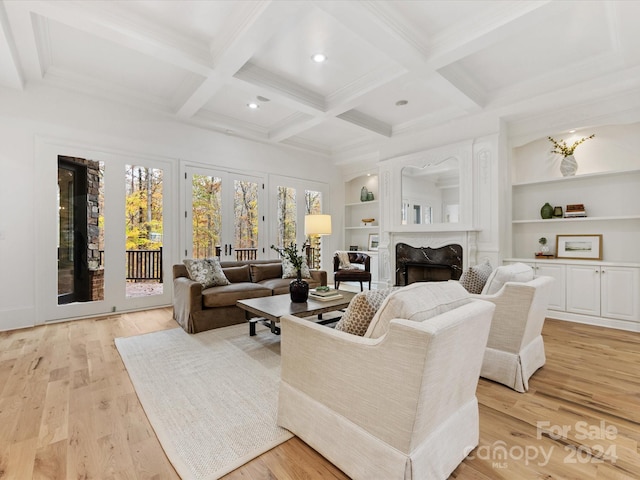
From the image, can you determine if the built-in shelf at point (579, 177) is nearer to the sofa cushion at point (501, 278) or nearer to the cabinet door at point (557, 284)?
the cabinet door at point (557, 284)

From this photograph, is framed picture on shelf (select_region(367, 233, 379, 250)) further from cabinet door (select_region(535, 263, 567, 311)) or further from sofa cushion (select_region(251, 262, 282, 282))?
cabinet door (select_region(535, 263, 567, 311))

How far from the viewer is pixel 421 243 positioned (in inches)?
209

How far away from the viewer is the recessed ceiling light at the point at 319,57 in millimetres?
3377

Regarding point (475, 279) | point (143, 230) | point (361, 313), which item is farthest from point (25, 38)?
point (475, 279)

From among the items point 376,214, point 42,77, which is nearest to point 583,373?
point 376,214

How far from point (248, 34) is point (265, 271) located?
9.74ft

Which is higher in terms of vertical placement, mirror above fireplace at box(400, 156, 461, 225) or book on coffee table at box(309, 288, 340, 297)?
mirror above fireplace at box(400, 156, 461, 225)

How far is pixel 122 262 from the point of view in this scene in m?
4.41

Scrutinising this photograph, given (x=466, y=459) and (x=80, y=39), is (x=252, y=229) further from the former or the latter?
(x=466, y=459)

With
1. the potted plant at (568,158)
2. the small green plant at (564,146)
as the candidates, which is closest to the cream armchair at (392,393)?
the potted plant at (568,158)

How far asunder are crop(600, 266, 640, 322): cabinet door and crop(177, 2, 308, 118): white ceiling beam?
178 inches

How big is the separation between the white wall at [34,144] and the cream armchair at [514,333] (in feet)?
14.7

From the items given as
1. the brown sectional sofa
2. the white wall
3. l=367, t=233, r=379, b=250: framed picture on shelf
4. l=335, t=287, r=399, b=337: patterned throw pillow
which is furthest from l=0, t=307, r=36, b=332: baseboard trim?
l=367, t=233, r=379, b=250: framed picture on shelf

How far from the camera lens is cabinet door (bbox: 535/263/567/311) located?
13.4ft
